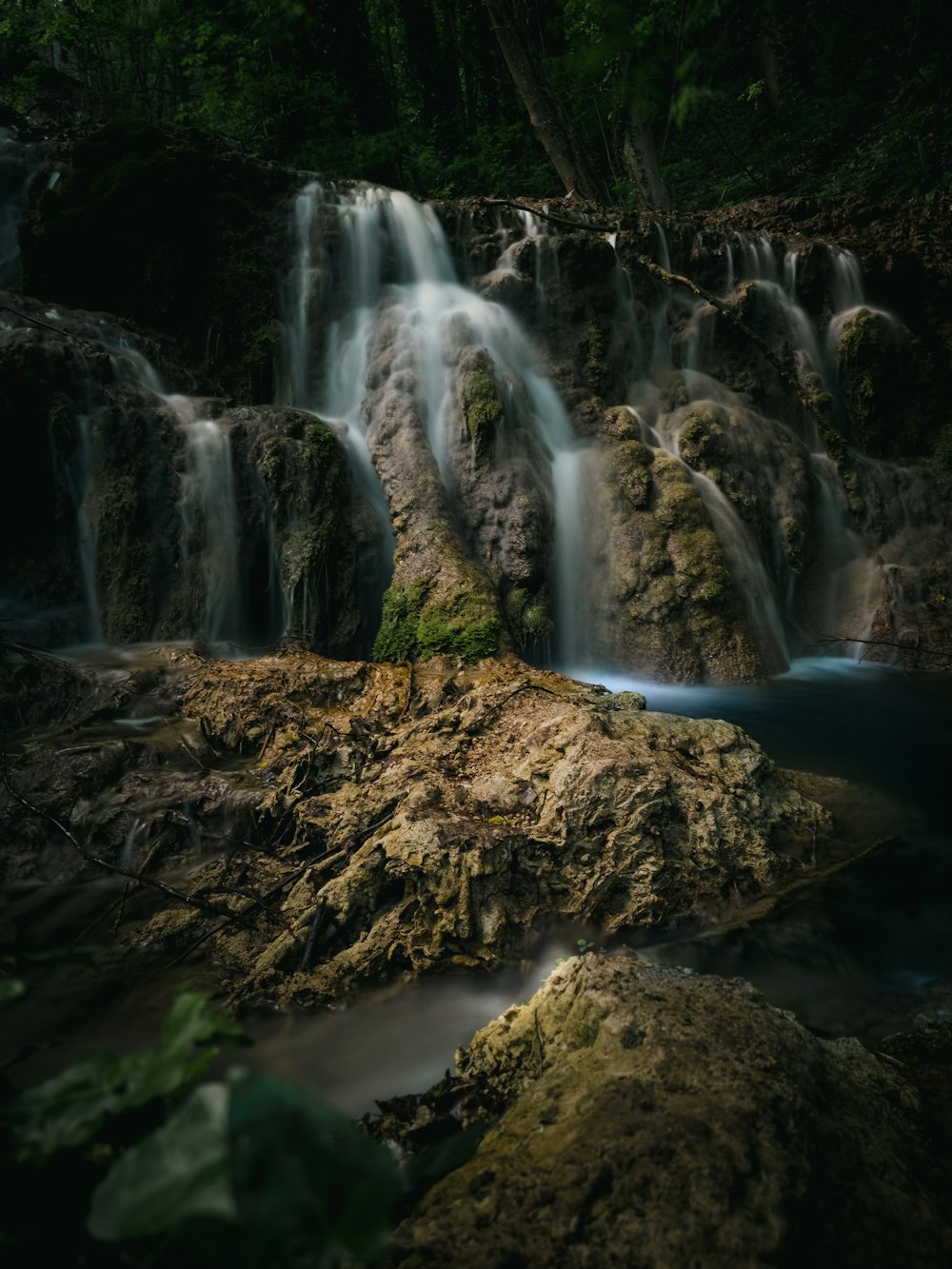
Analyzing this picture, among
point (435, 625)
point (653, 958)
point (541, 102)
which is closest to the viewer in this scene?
point (653, 958)

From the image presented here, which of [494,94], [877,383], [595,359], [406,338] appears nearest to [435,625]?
[406,338]

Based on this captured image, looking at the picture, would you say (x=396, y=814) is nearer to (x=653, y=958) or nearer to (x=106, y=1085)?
(x=653, y=958)

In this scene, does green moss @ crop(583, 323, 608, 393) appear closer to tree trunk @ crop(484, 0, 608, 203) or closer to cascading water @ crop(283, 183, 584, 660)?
cascading water @ crop(283, 183, 584, 660)

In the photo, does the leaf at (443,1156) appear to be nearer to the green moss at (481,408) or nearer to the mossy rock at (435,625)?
the mossy rock at (435,625)

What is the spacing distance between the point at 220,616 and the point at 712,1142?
20.8 feet

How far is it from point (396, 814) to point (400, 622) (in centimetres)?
328

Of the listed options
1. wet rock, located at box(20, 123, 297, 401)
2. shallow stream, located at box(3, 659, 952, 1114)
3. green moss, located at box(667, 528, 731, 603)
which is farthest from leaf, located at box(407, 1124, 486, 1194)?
wet rock, located at box(20, 123, 297, 401)

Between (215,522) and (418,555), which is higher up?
(215,522)

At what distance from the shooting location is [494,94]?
19297 mm

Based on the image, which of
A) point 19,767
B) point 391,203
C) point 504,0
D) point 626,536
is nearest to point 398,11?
point 504,0

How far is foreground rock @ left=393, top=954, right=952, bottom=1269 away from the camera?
44.3 inches

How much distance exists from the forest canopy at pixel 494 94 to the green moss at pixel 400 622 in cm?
1022

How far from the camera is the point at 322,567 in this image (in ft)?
22.1

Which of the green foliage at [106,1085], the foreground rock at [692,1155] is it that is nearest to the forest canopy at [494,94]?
the foreground rock at [692,1155]
